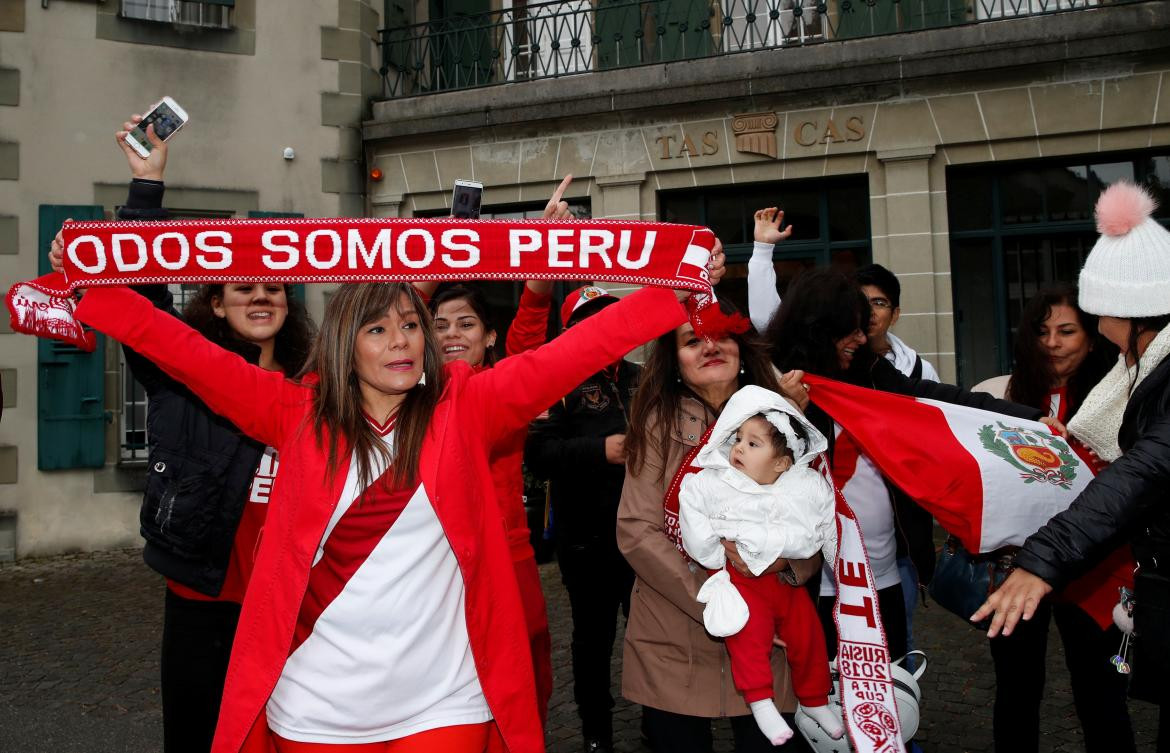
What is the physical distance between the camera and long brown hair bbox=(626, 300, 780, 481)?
10.7 ft

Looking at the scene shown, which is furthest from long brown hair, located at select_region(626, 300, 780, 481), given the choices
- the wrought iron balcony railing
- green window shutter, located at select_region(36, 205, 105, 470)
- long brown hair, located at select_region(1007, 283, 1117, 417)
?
green window shutter, located at select_region(36, 205, 105, 470)

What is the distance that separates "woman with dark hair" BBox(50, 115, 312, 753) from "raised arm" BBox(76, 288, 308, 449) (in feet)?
1.46

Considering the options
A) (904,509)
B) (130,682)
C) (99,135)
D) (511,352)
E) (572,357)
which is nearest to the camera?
(572,357)

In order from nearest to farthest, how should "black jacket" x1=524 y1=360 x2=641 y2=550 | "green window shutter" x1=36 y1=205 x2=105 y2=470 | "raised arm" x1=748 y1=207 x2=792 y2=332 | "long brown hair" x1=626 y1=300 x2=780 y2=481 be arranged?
"long brown hair" x1=626 y1=300 x2=780 y2=481
"raised arm" x1=748 y1=207 x2=792 y2=332
"black jacket" x1=524 y1=360 x2=641 y2=550
"green window shutter" x1=36 y1=205 x2=105 y2=470

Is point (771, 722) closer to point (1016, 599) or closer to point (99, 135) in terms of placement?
point (1016, 599)

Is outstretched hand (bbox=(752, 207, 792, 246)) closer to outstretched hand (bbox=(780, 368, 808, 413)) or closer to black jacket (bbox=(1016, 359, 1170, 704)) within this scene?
outstretched hand (bbox=(780, 368, 808, 413))


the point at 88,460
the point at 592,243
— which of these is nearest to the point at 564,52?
the point at 88,460

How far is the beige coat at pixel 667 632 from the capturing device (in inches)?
117

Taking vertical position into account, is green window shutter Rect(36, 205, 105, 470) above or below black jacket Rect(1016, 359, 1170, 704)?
above

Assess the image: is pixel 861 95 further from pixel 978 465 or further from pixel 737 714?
pixel 737 714

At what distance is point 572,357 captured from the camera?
2.45m

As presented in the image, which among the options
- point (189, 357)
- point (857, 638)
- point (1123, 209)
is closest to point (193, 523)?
point (189, 357)

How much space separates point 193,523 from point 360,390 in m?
0.85

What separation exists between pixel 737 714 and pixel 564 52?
29.8 feet
